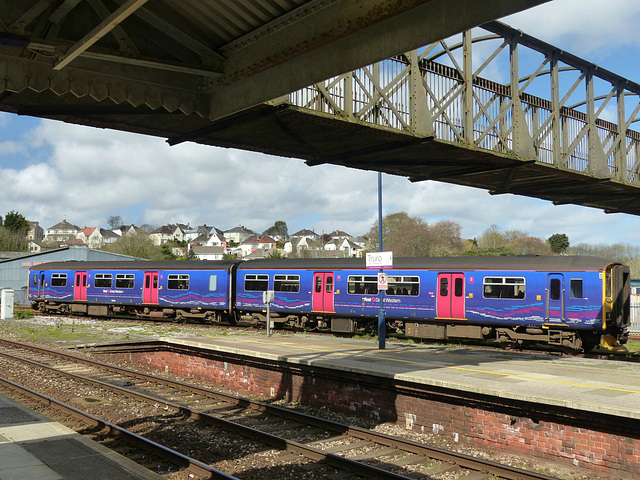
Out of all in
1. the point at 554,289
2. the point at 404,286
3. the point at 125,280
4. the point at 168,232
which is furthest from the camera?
the point at 168,232

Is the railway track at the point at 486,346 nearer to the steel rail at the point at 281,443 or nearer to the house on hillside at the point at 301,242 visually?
the steel rail at the point at 281,443

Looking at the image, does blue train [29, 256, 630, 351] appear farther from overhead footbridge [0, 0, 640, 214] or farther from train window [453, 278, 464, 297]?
overhead footbridge [0, 0, 640, 214]

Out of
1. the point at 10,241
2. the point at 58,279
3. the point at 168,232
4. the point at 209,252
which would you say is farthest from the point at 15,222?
the point at 168,232

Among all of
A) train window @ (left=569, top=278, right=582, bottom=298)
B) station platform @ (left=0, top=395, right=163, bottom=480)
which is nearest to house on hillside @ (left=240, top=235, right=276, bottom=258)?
train window @ (left=569, top=278, right=582, bottom=298)

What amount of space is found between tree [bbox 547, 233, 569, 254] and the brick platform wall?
291ft

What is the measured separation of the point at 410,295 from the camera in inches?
810

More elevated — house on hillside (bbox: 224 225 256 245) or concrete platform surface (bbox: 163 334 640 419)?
house on hillside (bbox: 224 225 256 245)

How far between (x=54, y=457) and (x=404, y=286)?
15.0 metres

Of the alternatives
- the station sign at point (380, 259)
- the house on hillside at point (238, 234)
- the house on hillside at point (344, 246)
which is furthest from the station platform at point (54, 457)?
the house on hillside at point (238, 234)

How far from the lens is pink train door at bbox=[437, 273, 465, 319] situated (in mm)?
19359

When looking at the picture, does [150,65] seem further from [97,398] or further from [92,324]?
[92,324]

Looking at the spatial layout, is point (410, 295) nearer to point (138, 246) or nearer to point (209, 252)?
point (138, 246)

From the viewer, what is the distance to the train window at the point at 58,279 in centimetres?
3328

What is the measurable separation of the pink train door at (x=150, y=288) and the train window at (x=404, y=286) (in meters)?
13.4
